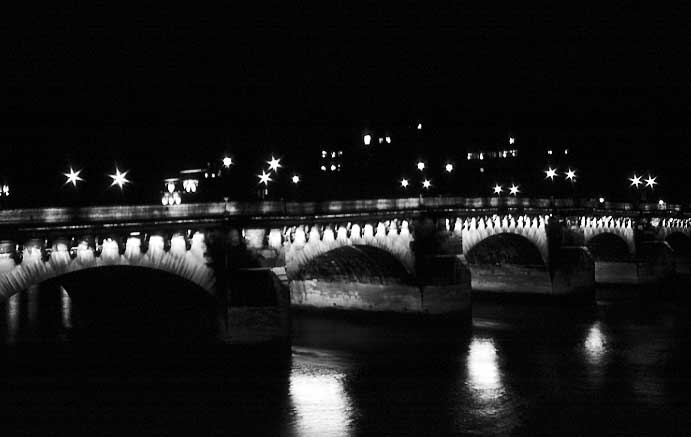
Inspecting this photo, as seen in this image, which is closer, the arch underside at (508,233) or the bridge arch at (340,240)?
the bridge arch at (340,240)

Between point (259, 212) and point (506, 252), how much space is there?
29.8 m

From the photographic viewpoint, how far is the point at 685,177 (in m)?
131

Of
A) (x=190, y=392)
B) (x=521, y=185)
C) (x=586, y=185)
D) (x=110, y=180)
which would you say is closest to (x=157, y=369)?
(x=190, y=392)

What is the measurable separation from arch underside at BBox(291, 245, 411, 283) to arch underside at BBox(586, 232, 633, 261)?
3133cm

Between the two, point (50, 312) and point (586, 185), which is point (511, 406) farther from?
point (586, 185)

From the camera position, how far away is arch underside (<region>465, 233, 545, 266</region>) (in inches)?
2405

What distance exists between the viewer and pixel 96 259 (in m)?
30.5

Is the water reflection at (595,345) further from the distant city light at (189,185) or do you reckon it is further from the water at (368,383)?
the distant city light at (189,185)

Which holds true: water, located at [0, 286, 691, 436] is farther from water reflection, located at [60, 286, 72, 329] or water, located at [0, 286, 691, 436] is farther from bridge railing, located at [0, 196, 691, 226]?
bridge railing, located at [0, 196, 691, 226]

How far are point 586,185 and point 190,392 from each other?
11075 centimetres

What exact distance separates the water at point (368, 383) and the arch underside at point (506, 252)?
15150 millimetres

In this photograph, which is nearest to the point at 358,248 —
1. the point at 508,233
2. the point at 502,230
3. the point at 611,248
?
the point at 502,230

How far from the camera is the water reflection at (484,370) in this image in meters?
29.8

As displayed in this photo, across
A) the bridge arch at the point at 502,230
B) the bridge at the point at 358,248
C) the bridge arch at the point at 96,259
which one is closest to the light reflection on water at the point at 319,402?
the bridge at the point at 358,248
